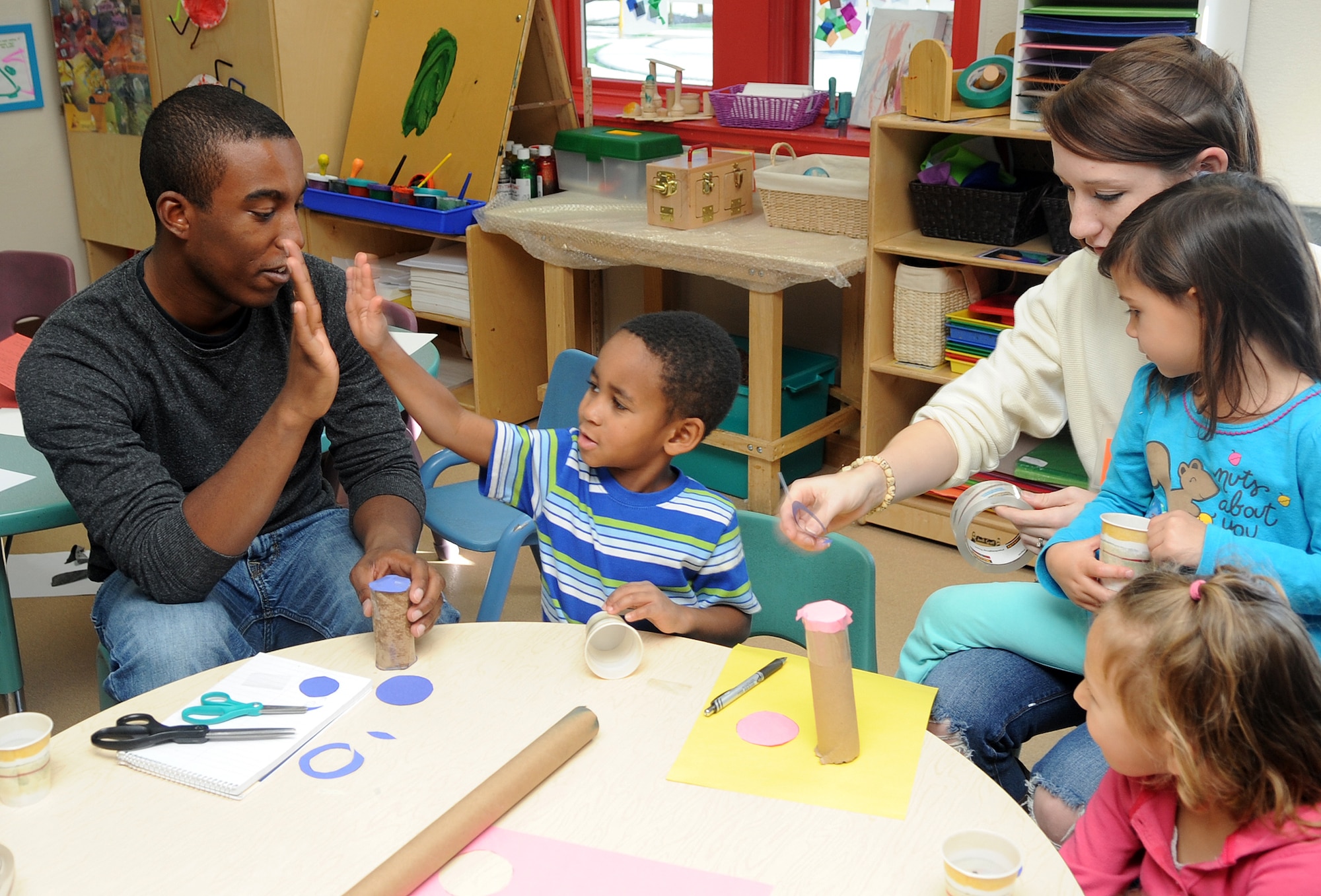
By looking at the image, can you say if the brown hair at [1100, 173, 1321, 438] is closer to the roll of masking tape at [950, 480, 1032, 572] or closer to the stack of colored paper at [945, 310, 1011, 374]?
the roll of masking tape at [950, 480, 1032, 572]

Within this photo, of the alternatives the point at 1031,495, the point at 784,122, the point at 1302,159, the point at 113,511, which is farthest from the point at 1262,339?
the point at 784,122

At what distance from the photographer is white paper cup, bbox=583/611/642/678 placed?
137 centimetres

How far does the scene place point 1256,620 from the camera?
1.03 m

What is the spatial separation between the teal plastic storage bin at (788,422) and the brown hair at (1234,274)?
2094mm

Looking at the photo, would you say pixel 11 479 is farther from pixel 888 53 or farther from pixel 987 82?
pixel 888 53

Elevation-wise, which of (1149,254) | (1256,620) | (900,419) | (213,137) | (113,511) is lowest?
(900,419)

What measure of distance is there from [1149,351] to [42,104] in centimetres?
464

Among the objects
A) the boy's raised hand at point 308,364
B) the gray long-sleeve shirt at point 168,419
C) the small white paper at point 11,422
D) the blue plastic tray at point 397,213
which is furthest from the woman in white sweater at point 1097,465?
the blue plastic tray at point 397,213

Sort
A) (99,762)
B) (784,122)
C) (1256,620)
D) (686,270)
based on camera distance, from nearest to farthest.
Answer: (1256,620)
(99,762)
(686,270)
(784,122)

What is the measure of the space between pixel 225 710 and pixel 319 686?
0.10m

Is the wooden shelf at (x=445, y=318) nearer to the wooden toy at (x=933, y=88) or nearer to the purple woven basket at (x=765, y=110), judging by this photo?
the purple woven basket at (x=765, y=110)

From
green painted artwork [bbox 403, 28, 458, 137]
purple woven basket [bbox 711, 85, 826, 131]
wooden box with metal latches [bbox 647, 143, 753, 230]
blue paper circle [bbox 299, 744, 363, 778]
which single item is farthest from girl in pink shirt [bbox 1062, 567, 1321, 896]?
green painted artwork [bbox 403, 28, 458, 137]

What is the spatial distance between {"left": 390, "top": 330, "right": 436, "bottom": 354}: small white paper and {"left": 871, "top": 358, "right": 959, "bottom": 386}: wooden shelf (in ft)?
4.15

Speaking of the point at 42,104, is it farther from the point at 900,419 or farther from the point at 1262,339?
the point at 1262,339
